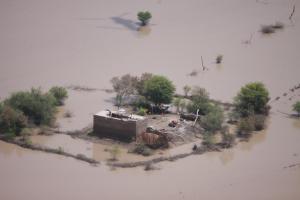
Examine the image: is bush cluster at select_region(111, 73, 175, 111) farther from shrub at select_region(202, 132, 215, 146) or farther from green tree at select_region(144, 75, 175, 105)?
shrub at select_region(202, 132, 215, 146)

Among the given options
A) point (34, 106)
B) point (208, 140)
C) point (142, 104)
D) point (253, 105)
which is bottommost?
point (208, 140)

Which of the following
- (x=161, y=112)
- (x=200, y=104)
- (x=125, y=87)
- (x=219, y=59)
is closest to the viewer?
Answer: (x=200, y=104)

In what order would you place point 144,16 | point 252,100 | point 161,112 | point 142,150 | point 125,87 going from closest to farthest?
point 142,150
point 252,100
point 161,112
point 125,87
point 144,16

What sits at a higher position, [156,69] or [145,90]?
[156,69]

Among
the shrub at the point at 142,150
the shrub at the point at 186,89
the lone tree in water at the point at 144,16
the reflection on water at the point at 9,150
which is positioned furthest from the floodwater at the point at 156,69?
Answer: the shrub at the point at 186,89

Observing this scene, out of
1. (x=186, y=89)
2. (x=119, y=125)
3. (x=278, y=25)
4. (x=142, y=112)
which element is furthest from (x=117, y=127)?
(x=278, y=25)

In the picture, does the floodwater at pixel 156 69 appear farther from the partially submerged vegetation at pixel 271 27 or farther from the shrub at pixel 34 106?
the shrub at pixel 34 106

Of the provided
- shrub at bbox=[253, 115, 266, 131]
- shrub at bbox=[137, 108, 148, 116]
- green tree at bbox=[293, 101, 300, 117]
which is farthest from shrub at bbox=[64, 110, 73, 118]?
green tree at bbox=[293, 101, 300, 117]

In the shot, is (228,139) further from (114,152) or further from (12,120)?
(12,120)
